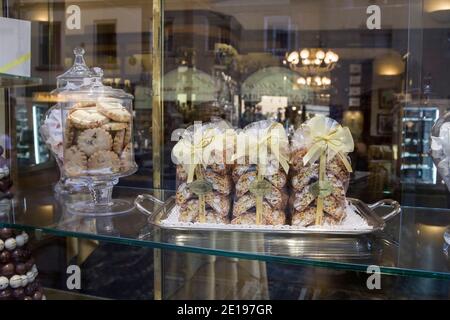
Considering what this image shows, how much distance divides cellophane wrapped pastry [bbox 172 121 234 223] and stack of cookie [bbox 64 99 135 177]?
162 millimetres

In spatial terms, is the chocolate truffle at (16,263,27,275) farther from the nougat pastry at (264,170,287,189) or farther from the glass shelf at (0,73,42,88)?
the nougat pastry at (264,170,287,189)

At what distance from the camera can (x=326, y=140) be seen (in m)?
0.75

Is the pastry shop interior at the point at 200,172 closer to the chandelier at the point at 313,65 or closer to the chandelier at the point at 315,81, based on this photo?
the chandelier at the point at 313,65

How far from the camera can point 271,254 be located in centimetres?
64

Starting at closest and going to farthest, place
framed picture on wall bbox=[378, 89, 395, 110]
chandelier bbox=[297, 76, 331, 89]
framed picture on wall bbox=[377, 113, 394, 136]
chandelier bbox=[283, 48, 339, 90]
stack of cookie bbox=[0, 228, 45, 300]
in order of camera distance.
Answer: stack of cookie bbox=[0, 228, 45, 300], framed picture on wall bbox=[377, 113, 394, 136], framed picture on wall bbox=[378, 89, 395, 110], chandelier bbox=[283, 48, 339, 90], chandelier bbox=[297, 76, 331, 89]

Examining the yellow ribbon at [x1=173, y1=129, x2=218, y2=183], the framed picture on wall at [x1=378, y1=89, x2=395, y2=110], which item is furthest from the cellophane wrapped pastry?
the framed picture on wall at [x1=378, y1=89, x2=395, y2=110]

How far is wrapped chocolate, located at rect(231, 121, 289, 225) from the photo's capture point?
2.45ft

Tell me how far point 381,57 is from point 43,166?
3.44 metres

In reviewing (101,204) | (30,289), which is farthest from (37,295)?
(101,204)

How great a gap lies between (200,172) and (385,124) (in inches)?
143

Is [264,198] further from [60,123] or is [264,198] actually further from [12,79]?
[12,79]

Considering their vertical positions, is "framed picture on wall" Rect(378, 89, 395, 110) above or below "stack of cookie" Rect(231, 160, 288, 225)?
above

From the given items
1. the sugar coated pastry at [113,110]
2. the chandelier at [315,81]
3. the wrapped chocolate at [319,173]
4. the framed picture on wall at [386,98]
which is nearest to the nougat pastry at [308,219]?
the wrapped chocolate at [319,173]

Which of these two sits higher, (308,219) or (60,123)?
(60,123)
